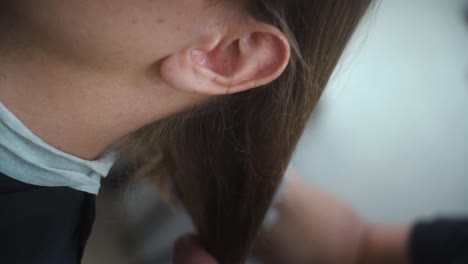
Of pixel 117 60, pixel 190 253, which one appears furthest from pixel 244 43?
pixel 190 253

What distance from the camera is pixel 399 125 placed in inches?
58.6

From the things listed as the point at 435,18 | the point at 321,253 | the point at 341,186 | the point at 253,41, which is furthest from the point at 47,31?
the point at 435,18

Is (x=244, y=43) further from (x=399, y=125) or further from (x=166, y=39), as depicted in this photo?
(x=399, y=125)

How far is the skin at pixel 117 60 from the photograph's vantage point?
1.24 feet

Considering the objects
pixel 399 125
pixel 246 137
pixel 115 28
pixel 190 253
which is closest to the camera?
pixel 115 28

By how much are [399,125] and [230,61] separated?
1191 mm

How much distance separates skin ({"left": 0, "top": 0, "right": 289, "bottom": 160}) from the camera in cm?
38

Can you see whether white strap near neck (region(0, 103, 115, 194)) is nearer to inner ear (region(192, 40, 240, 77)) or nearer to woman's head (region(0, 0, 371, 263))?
woman's head (region(0, 0, 371, 263))

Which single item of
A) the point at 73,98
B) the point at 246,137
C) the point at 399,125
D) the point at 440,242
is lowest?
the point at 399,125

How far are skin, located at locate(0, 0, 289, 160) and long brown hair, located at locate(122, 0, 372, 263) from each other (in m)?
0.04

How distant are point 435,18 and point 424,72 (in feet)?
0.97

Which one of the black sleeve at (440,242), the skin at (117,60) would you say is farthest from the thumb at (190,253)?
the black sleeve at (440,242)

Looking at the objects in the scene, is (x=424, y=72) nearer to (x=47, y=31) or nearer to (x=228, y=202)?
(x=228, y=202)

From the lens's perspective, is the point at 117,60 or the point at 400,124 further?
the point at 400,124
